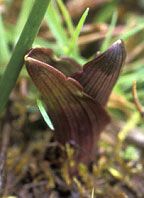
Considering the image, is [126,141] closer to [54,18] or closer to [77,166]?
[77,166]

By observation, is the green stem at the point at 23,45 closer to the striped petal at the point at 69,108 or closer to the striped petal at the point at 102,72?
the striped petal at the point at 69,108

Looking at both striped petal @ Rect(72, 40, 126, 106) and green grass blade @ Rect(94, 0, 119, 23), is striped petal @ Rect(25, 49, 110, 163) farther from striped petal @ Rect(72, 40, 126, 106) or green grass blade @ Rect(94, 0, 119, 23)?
green grass blade @ Rect(94, 0, 119, 23)

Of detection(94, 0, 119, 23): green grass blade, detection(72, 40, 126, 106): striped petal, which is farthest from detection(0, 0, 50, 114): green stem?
detection(94, 0, 119, 23): green grass blade

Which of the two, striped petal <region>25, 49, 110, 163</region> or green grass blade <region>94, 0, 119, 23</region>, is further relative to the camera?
green grass blade <region>94, 0, 119, 23</region>

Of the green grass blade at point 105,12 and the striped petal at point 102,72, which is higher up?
the green grass blade at point 105,12

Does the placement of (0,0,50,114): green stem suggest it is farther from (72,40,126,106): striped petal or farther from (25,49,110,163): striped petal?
(72,40,126,106): striped petal

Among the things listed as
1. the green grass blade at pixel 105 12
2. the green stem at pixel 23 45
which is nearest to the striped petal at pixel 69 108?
the green stem at pixel 23 45

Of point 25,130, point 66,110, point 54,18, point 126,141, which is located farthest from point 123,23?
point 66,110

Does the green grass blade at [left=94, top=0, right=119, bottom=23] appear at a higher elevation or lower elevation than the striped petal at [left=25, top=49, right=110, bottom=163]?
higher

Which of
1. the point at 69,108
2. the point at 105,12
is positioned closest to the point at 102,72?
the point at 69,108
